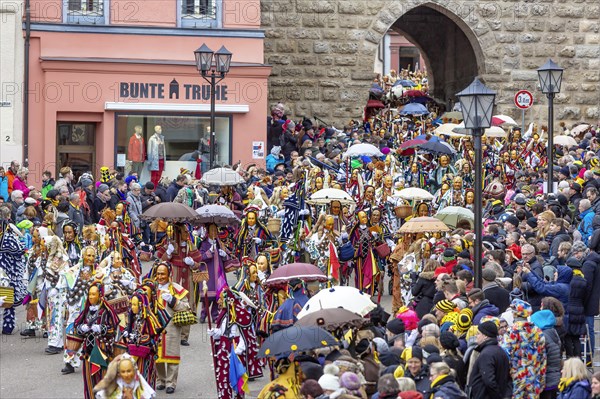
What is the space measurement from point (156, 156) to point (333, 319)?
16799 millimetres

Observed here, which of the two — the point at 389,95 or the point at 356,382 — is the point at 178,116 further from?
the point at 356,382

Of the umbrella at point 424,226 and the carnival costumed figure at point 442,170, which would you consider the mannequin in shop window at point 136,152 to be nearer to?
the carnival costumed figure at point 442,170

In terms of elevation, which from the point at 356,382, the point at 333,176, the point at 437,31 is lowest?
the point at 356,382

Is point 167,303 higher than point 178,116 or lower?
lower

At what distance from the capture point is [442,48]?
38.6 m

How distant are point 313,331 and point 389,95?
1081 inches

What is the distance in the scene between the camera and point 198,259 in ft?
61.5

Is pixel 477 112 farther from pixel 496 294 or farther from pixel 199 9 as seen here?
pixel 199 9

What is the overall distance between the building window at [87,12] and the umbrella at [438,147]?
27.1ft

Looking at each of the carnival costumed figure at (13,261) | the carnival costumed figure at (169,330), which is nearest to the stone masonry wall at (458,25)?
the carnival costumed figure at (13,261)

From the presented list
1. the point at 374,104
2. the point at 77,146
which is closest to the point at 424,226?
the point at 77,146

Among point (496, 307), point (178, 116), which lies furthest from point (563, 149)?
point (496, 307)

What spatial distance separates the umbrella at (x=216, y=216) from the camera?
63.1 ft

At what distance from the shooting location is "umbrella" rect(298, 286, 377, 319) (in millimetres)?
13266
